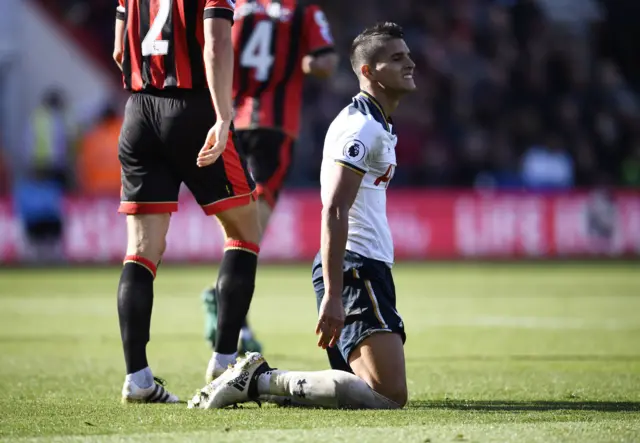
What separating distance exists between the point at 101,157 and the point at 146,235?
578 inches

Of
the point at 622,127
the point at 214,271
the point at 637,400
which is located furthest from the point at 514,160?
the point at 637,400

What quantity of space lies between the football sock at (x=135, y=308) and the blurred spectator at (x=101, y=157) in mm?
14437

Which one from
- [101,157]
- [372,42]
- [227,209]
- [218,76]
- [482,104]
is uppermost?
[482,104]

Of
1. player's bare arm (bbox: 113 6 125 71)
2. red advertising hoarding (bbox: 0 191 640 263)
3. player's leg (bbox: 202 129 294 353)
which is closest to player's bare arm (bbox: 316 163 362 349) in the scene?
player's bare arm (bbox: 113 6 125 71)

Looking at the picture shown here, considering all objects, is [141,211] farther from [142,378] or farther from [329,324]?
[329,324]

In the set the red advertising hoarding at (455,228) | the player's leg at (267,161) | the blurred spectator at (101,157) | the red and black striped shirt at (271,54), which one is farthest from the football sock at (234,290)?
the blurred spectator at (101,157)

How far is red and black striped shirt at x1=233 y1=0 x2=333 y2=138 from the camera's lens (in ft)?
26.9

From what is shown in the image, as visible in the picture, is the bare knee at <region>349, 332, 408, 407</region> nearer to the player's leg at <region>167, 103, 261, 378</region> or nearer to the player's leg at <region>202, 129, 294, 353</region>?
the player's leg at <region>167, 103, 261, 378</region>

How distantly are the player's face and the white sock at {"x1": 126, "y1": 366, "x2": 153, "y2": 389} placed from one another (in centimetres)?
175

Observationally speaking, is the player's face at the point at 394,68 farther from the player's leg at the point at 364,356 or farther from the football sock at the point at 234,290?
the football sock at the point at 234,290

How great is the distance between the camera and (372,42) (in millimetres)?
5426

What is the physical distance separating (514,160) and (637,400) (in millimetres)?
15836

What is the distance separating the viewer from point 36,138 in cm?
1975

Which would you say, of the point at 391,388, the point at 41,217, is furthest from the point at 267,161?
the point at 41,217
